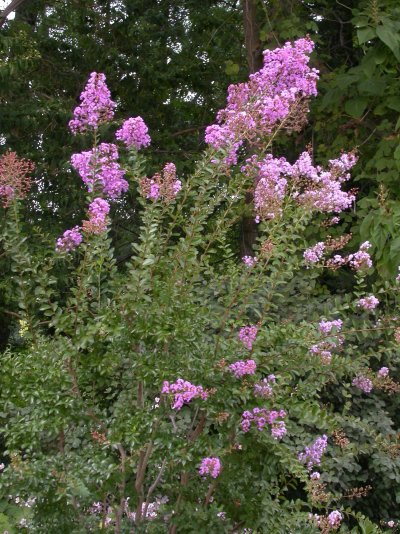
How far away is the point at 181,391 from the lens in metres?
2.39

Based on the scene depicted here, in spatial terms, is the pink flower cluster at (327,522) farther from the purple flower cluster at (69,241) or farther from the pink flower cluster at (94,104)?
the pink flower cluster at (94,104)

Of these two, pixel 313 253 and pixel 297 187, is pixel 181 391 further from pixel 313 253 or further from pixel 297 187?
pixel 297 187

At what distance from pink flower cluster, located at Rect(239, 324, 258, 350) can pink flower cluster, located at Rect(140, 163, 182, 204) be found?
1.58 feet

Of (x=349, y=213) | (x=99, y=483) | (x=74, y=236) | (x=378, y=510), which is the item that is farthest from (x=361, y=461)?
(x=74, y=236)

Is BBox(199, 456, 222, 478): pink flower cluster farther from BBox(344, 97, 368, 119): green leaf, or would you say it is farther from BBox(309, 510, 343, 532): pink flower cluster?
BBox(344, 97, 368, 119): green leaf

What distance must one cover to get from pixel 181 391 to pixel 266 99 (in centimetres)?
103

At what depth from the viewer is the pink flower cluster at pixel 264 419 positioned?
2.60m

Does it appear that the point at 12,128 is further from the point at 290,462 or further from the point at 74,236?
the point at 290,462

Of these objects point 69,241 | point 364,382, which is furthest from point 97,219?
point 364,382

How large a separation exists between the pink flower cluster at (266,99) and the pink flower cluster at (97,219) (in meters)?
0.44

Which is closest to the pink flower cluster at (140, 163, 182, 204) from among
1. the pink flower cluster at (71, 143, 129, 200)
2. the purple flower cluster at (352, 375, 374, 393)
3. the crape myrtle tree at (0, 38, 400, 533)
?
the crape myrtle tree at (0, 38, 400, 533)

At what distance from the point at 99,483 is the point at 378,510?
2246 millimetres

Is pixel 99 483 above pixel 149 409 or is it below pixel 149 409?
below

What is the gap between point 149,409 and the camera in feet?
8.54
